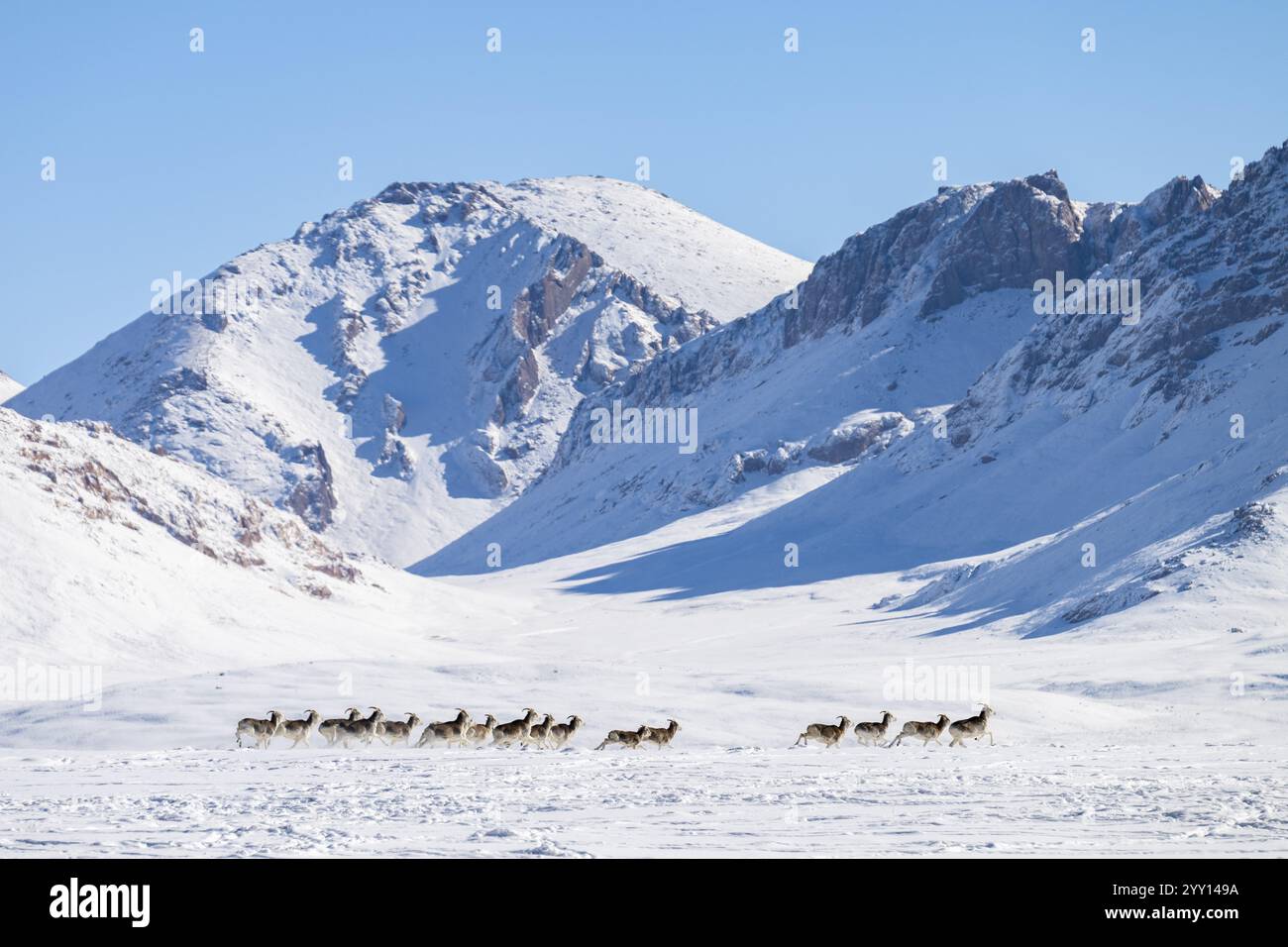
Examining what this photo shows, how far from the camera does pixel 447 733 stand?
3170cm

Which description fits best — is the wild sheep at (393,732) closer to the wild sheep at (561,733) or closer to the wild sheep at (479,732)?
the wild sheep at (479,732)

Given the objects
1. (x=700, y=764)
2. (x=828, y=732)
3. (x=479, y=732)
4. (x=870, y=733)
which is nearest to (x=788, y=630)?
(x=870, y=733)

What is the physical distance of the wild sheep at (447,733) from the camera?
3164 centimetres

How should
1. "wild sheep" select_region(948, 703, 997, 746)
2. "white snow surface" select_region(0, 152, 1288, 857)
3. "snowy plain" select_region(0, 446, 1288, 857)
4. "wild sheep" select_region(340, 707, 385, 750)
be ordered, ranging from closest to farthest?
"snowy plain" select_region(0, 446, 1288, 857)
"white snow surface" select_region(0, 152, 1288, 857)
"wild sheep" select_region(340, 707, 385, 750)
"wild sheep" select_region(948, 703, 997, 746)

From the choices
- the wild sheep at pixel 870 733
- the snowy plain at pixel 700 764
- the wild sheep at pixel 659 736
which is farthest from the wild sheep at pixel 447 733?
the wild sheep at pixel 870 733

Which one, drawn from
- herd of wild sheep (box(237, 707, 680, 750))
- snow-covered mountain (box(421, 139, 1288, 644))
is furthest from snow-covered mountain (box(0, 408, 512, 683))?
snow-covered mountain (box(421, 139, 1288, 644))

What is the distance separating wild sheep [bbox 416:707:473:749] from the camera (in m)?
31.6

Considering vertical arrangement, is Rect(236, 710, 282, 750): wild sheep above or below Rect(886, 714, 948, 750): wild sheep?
above

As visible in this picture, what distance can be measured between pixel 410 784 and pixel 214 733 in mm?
14065

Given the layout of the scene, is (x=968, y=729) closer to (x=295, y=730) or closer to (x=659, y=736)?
(x=659, y=736)

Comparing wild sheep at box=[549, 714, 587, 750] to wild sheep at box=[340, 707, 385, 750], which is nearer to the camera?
wild sheep at box=[549, 714, 587, 750]

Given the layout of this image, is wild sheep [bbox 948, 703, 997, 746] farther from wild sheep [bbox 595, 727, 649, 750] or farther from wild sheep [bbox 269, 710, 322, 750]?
wild sheep [bbox 269, 710, 322, 750]

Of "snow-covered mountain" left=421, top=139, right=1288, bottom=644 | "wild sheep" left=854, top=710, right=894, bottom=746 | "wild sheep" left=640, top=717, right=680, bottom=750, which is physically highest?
"snow-covered mountain" left=421, top=139, right=1288, bottom=644
